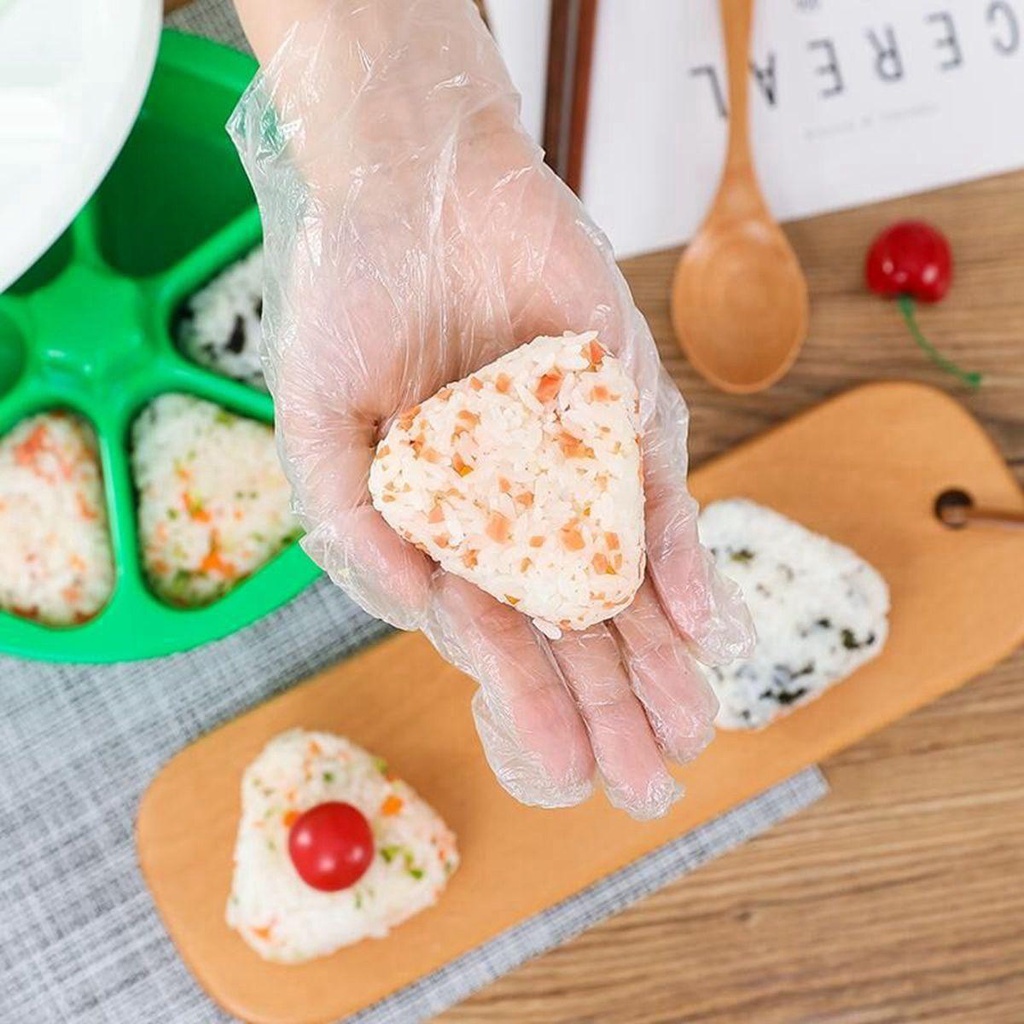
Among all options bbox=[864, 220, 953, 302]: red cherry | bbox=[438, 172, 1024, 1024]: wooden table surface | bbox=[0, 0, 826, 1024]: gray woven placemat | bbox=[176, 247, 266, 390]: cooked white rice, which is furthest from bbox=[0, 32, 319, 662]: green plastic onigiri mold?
bbox=[864, 220, 953, 302]: red cherry

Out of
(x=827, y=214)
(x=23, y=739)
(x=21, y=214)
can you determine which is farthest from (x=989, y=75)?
(x=23, y=739)

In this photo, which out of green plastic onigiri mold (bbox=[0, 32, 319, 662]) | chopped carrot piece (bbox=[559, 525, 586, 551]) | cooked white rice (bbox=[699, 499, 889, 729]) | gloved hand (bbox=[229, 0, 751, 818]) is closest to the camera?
chopped carrot piece (bbox=[559, 525, 586, 551])

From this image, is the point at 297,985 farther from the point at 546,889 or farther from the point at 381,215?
the point at 381,215

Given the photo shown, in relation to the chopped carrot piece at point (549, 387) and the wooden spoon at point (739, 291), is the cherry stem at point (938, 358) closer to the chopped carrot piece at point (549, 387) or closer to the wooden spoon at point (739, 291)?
the wooden spoon at point (739, 291)

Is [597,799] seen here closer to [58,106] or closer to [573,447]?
[573,447]

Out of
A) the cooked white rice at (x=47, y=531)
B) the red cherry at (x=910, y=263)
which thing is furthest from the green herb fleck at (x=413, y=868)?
the red cherry at (x=910, y=263)

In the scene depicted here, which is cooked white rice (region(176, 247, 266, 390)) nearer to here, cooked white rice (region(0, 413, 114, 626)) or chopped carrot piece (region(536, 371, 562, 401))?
cooked white rice (region(0, 413, 114, 626))
